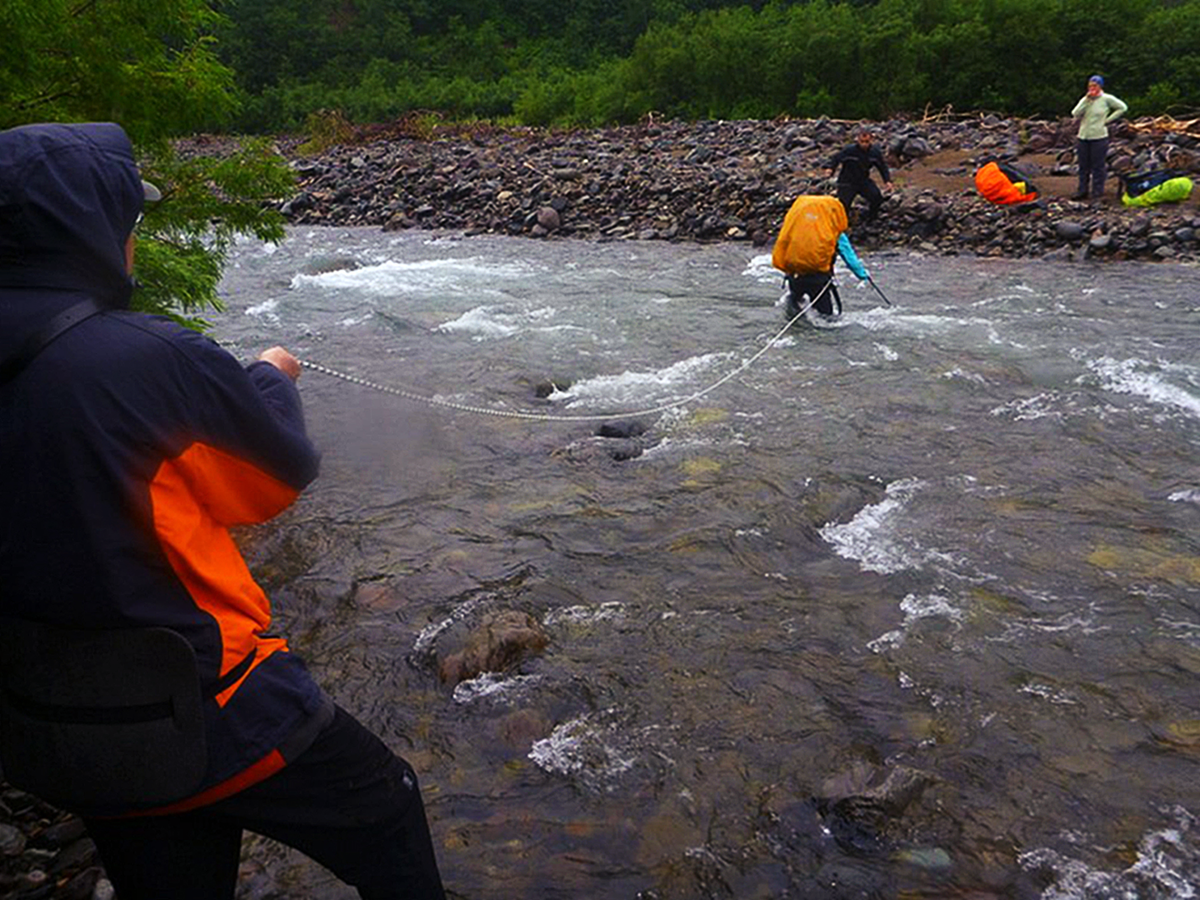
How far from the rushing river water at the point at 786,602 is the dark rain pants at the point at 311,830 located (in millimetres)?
1234

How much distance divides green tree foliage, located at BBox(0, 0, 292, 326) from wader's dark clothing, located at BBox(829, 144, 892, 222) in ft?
35.9

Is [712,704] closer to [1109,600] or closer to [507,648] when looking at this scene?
[507,648]

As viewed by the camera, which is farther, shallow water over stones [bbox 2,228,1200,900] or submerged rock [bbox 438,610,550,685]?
submerged rock [bbox 438,610,550,685]

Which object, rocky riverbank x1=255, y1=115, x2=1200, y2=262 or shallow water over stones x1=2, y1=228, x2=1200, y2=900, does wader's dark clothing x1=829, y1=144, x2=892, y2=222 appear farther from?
shallow water over stones x1=2, y1=228, x2=1200, y2=900

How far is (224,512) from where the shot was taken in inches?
74.5

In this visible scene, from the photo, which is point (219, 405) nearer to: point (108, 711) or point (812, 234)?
point (108, 711)

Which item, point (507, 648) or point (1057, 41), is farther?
point (1057, 41)

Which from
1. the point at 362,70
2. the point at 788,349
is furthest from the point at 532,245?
the point at 362,70

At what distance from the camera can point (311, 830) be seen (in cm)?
203

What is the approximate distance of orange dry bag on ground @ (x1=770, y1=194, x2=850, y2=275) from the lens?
10070 millimetres

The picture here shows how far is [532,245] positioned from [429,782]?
14401 mm

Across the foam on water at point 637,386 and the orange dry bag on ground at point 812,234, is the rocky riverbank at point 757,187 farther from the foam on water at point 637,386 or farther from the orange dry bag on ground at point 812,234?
the foam on water at point 637,386

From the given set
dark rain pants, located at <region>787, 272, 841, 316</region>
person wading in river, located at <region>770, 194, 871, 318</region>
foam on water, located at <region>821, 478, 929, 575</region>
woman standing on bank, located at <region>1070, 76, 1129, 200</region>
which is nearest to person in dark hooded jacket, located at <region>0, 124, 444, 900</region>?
foam on water, located at <region>821, 478, 929, 575</region>

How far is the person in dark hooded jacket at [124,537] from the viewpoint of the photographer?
5.48ft
